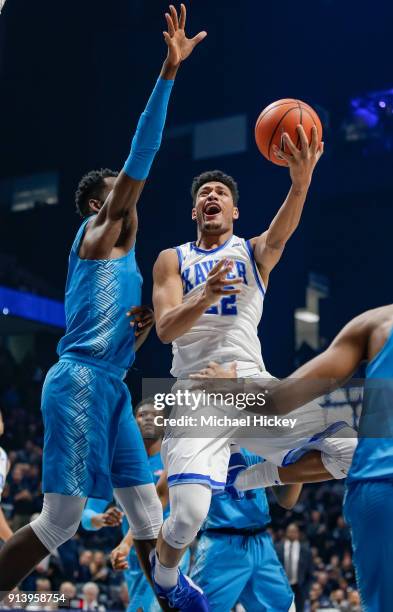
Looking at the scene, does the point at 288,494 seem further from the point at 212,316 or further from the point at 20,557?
the point at 20,557

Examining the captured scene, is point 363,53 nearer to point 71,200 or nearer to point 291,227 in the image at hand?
point 71,200

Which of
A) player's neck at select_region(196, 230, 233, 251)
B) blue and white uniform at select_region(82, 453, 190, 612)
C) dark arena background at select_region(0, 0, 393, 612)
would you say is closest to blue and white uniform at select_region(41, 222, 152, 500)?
player's neck at select_region(196, 230, 233, 251)

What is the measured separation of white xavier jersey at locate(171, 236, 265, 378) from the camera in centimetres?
405

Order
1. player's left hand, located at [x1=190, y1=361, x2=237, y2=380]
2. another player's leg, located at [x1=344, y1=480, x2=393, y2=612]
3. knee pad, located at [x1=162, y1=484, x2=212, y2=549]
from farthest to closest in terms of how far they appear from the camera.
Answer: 1. knee pad, located at [x1=162, y1=484, x2=212, y2=549]
2. player's left hand, located at [x1=190, y1=361, x2=237, y2=380]
3. another player's leg, located at [x1=344, y1=480, x2=393, y2=612]

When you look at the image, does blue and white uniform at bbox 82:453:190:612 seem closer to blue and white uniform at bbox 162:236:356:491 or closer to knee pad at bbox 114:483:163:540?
knee pad at bbox 114:483:163:540

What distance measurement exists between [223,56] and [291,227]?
1201cm

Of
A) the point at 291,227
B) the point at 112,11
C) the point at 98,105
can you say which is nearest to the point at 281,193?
the point at 98,105

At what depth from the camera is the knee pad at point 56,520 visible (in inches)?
145

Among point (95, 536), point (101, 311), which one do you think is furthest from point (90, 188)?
point (95, 536)

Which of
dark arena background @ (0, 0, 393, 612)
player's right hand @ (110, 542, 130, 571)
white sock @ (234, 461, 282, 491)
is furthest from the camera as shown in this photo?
dark arena background @ (0, 0, 393, 612)

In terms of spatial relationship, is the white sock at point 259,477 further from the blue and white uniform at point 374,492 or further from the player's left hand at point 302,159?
the blue and white uniform at point 374,492

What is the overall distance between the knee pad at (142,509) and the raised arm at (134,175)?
44.9 inches

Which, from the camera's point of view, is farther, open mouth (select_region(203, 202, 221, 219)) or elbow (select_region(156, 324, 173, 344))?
open mouth (select_region(203, 202, 221, 219))

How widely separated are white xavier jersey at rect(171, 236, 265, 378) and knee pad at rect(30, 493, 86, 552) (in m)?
0.82
